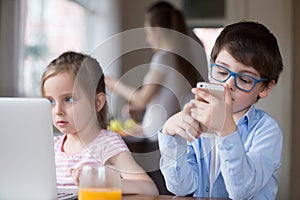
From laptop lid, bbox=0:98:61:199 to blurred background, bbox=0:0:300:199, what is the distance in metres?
3.02

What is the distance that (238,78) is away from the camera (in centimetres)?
149

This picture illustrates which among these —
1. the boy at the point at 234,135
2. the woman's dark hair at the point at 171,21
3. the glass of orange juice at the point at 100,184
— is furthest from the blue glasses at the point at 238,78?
the woman's dark hair at the point at 171,21

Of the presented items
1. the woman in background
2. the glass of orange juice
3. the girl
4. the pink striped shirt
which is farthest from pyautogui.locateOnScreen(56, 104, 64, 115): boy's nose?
the woman in background

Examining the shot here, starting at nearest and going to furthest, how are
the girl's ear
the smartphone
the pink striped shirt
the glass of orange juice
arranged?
the glass of orange juice, the smartphone, the pink striped shirt, the girl's ear

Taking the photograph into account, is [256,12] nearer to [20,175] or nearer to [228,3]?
[228,3]

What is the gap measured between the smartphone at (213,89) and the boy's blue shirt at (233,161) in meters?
0.10

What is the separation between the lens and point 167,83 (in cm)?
296

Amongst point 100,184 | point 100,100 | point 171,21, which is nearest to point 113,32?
point 171,21

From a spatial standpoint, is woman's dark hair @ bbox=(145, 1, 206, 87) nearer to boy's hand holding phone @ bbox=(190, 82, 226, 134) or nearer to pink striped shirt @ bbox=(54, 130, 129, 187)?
pink striped shirt @ bbox=(54, 130, 129, 187)

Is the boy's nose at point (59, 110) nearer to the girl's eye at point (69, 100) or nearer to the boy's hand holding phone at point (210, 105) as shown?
the girl's eye at point (69, 100)

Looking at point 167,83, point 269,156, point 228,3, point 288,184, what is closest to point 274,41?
point 269,156

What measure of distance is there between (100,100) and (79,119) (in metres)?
0.11

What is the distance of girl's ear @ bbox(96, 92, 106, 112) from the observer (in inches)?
72.8

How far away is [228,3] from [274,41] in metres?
3.63
